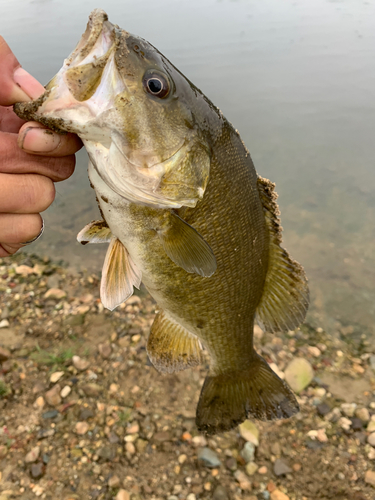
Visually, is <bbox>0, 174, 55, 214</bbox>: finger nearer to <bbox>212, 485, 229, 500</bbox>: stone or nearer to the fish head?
the fish head

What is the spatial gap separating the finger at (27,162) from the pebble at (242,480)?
2.38 meters

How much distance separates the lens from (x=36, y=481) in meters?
2.40

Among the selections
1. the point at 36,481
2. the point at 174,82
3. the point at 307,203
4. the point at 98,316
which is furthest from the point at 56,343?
the point at 307,203

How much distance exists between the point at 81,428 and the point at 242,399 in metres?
1.37

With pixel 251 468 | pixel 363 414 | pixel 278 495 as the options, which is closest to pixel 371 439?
pixel 363 414

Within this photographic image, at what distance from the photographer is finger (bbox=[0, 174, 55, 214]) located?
1.36 meters

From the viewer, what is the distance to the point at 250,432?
2750mm

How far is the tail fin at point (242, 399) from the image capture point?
81.1 inches

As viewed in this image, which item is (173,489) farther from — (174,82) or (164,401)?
(174,82)

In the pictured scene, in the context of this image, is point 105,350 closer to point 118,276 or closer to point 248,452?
point 248,452

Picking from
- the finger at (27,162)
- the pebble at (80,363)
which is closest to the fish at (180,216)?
the finger at (27,162)

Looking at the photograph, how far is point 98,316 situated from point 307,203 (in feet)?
12.4

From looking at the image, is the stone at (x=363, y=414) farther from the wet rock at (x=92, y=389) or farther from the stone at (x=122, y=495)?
the wet rock at (x=92, y=389)

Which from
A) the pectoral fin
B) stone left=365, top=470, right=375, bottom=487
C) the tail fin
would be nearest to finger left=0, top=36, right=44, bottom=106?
the pectoral fin
